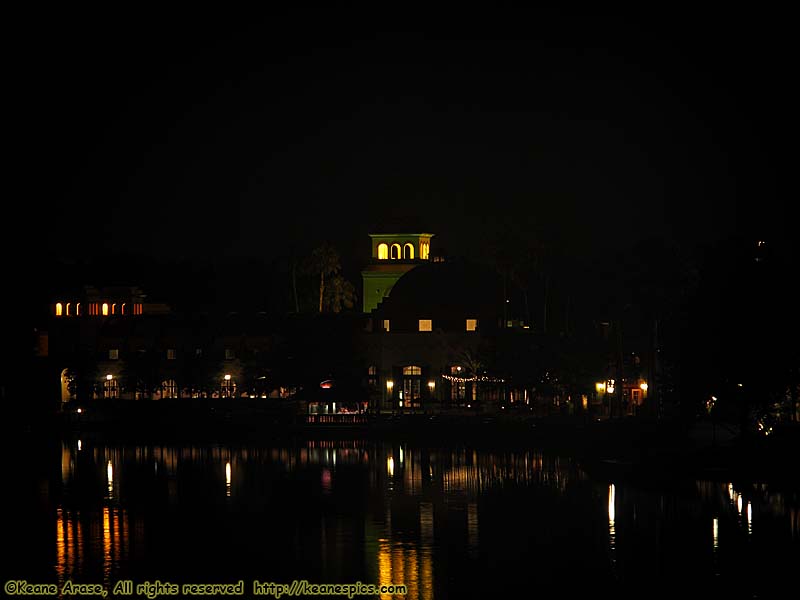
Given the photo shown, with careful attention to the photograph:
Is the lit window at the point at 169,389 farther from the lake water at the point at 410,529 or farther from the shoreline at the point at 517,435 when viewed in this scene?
the lake water at the point at 410,529

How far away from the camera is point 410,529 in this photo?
64062 mm

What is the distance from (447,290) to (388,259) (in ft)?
81.6

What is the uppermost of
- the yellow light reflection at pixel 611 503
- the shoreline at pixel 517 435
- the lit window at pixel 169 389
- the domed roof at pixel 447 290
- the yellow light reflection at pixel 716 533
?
the domed roof at pixel 447 290

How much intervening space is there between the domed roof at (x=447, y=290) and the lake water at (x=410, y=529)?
5057 cm

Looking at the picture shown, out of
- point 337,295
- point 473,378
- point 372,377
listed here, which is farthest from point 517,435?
point 337,295

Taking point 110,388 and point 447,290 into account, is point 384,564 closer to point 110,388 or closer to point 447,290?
point 447,290

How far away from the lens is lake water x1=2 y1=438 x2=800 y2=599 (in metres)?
53.2

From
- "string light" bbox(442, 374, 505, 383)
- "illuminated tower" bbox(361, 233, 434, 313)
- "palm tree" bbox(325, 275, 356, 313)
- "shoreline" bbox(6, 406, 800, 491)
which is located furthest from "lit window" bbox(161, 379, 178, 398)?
"palm tree" bbox(325, 275, 356, 313)

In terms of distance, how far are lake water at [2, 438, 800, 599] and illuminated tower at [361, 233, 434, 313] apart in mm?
75116

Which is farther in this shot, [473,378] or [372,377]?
[372,377]

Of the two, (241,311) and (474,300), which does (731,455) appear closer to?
(474,300)

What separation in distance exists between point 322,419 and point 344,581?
7162 cm

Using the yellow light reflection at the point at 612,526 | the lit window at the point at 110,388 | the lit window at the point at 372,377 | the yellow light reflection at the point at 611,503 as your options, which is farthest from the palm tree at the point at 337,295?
the yellow light reflection at the point at 612,526

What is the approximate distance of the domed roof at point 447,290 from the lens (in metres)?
144
